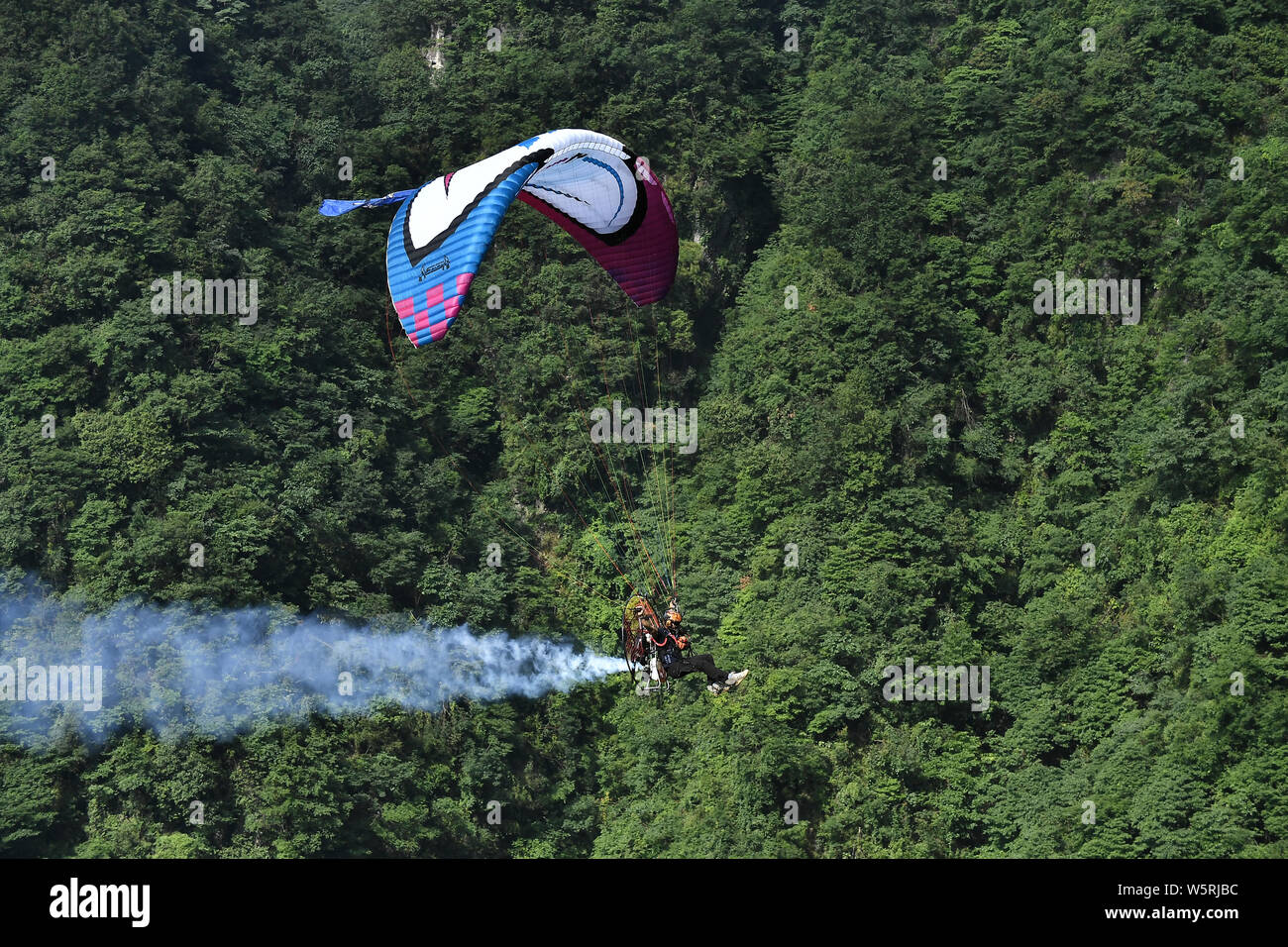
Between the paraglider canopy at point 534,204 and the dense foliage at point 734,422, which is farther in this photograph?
the dense foliage at point 734,422

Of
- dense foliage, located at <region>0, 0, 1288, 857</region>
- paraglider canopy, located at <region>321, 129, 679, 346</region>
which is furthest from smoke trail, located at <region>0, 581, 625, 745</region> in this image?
paraglider canopy, located at <region>321, 129, 679, 346</region>

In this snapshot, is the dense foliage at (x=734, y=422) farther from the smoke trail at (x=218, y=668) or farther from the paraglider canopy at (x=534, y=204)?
the paraglider canopy at (x=534, y=204)

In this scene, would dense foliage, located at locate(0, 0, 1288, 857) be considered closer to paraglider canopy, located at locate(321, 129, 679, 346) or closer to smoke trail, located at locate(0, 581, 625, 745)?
smoke trail, located at locate(0, 581, 625, 745)

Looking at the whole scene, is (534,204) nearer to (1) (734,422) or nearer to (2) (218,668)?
(1) (734,422)

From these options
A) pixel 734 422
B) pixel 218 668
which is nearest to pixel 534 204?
pixel 734 422

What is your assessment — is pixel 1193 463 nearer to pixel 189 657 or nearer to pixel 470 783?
pixel 470 783

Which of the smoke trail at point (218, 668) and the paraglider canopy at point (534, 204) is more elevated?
the paraglider canopy at point (534, 204)

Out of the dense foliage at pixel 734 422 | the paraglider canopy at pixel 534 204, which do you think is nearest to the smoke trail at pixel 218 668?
the dense foliage at pixel 734 422
